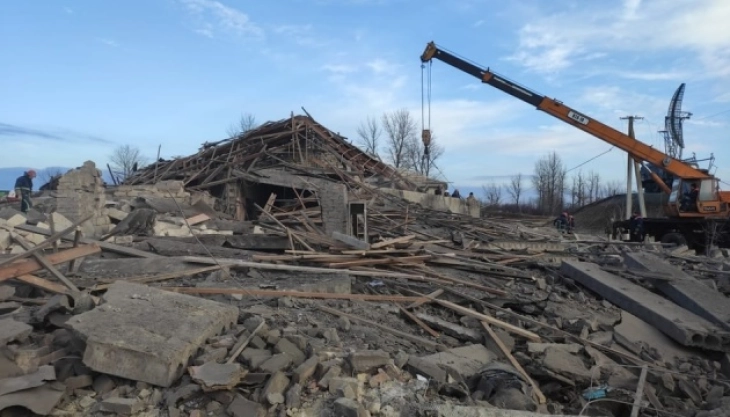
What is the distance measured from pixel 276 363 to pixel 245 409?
1.65 ft

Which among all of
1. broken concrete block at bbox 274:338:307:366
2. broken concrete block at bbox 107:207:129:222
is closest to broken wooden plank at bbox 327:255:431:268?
broken concrete block at bbox 274:338:307:366

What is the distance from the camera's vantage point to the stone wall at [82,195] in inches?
449

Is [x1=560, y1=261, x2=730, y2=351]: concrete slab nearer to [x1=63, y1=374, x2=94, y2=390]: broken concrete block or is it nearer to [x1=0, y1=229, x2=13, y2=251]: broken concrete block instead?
[x1=63, y1=374, x2=94, y2=390]: broken concrete block

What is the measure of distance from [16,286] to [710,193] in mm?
18584

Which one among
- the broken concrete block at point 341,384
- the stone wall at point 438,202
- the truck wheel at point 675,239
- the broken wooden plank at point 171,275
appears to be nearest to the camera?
the broken concrete block at point 341,384

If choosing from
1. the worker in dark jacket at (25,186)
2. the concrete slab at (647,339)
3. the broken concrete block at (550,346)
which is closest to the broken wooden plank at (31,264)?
the broken concrete block at (550,346)

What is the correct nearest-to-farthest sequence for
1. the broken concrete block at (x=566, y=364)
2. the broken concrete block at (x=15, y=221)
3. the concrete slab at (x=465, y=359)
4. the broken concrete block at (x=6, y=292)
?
the concrete slab at (x=465, y=359), the broken concrete block at (x=566, y=364), the broken concrete block at (x=6, y=292), the broken concrete block at (x=15, y=221)

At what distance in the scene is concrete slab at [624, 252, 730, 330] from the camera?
6.56 meters

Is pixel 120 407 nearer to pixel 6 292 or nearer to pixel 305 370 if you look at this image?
pixel 305 370

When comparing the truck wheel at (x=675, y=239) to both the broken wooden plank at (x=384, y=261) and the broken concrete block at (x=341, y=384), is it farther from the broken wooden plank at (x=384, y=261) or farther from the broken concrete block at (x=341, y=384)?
the broken concrete block at (x=341, y=384)

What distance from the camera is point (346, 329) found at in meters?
5.27

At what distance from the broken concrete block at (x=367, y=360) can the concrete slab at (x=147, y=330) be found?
1330 mm

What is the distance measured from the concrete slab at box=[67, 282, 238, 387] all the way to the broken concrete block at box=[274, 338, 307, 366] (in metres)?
0.65

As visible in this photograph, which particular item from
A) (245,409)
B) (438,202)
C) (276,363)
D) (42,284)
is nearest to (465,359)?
(276,363)
